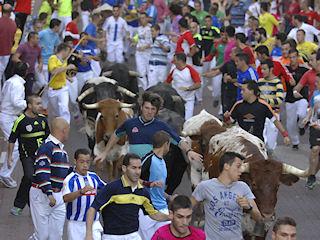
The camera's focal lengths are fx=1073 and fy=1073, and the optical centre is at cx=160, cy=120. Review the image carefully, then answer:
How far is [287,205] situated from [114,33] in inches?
369

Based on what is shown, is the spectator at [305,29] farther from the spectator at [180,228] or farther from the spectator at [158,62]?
the spectator at [180,228]

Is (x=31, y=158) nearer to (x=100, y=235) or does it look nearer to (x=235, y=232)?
(x=100, y=235)

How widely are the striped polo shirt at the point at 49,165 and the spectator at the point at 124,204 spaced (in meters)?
1.70

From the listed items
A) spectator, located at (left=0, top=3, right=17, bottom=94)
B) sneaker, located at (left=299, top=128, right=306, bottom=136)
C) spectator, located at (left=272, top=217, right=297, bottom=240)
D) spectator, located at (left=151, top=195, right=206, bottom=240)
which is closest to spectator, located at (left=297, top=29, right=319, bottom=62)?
sneaker, located at (left=299, top=128, right=306, bottom=136)

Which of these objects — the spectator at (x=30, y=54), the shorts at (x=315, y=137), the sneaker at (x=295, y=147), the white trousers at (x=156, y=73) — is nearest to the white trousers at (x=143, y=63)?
the white trousers at (x=156, y=73)

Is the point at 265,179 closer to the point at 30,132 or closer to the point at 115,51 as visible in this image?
the point at 30,132

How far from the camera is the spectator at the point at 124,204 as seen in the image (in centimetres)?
1072

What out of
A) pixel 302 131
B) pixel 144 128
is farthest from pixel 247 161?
pixel 302 131

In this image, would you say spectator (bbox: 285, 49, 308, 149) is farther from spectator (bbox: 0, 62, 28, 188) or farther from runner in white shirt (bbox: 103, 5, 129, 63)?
runner in white shirt (bbox: 103, 5, 129, 63)

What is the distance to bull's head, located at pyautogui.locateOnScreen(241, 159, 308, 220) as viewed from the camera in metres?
12.3

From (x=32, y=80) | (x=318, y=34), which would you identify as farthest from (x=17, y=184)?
(x=318, y=34)

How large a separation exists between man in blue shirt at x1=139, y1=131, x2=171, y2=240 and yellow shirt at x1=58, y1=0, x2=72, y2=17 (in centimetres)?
1386

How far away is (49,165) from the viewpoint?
12531 millimetres

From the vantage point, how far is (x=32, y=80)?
20234 mm
